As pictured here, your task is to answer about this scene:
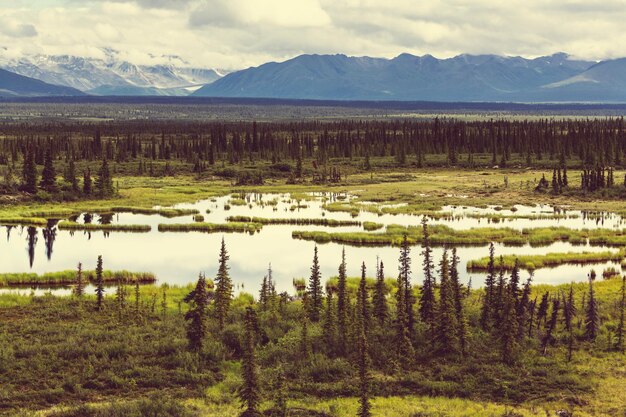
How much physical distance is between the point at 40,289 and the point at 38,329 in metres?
13.5

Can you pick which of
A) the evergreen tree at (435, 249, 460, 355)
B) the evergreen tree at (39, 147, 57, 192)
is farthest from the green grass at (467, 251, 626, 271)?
the evergreen tree at (39, 147, 57, 192)

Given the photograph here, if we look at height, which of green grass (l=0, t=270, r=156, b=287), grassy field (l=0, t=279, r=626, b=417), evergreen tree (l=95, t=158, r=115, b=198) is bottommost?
grassy field (l=0, t=279, r=626, b=417)

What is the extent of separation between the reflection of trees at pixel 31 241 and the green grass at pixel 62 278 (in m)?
5.15

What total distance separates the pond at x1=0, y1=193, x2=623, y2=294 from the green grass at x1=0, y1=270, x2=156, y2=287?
5.14ft

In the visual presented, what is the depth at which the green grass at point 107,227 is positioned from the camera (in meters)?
73.1

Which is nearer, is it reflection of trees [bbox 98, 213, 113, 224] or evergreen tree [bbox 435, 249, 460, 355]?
evergreen tree [bbox 435, 249, 460, 355]

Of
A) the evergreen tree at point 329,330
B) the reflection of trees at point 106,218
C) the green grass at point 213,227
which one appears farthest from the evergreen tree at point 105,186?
the evergreen tree at point 329,330

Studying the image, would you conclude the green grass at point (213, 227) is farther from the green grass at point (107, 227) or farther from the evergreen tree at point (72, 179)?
the evergreen tree at point (72, 179)

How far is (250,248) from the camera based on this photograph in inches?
2502

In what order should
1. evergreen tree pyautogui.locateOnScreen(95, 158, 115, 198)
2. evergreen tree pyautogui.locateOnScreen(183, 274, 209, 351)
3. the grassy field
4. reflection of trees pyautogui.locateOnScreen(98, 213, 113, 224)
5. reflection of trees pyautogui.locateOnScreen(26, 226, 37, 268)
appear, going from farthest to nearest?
1. evergreen tree pyautogui.locateOnScreen(95, 158, 115, 198)
2. reflection of trees pyautogui.locateOnScreen(98, 213, 113, 224)
3. reflection of trees pyautogui.locateOnScreen(26, 226, 37, 268)
4. evergreen tree pyautogui.locateOnScreen(183, 274, 209, 351)
5. the grassy field

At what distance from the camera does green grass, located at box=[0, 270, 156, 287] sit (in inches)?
2021

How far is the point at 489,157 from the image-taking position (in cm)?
Answer: 14562

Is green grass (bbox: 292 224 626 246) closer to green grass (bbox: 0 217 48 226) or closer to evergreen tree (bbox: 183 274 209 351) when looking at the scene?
green grass (bbox: 0 217 48 226)

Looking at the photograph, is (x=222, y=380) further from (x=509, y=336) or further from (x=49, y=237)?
(x=49, y=237)
